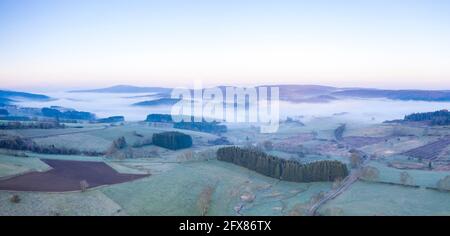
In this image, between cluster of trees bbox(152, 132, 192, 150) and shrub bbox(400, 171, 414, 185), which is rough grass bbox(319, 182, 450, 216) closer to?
shrub bbox(400, 171, 414, 185)

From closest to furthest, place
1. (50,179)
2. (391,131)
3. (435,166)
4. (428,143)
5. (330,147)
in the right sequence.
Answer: (50,179)
(435,166)
(428,143)
(330,147)
(391,131)

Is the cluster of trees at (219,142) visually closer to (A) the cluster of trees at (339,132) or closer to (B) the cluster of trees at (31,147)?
(A) the cluster of trees at (339,132)

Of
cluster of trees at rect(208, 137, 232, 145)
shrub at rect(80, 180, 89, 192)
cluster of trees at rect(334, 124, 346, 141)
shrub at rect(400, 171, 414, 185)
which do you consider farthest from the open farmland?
shrub at rect(80, 180, 89, 192)

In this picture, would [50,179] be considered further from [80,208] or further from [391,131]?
[391,131]

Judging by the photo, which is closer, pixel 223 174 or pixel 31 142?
pixel 223 174

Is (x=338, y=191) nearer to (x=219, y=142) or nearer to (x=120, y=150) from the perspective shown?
(x=120, y=150)

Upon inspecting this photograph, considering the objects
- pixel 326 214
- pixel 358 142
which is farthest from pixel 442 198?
pixel 358 142
